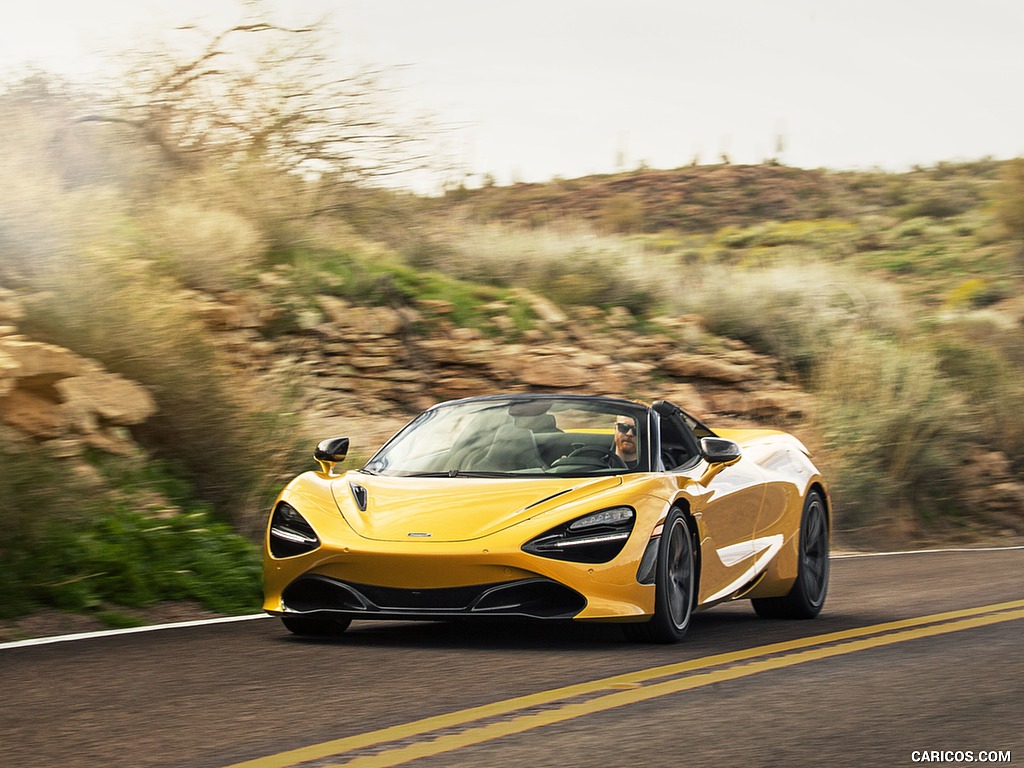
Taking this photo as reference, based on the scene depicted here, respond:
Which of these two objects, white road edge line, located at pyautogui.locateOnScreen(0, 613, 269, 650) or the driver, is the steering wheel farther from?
white road edge line, located at pyautogui.locateOnScreen(0, 613, 269, 650)

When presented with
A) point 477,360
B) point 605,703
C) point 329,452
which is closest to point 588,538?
point 605,703

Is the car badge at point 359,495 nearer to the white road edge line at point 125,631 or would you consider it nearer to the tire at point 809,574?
the white road edge line at point 125,631

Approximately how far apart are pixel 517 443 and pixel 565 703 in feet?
9.15

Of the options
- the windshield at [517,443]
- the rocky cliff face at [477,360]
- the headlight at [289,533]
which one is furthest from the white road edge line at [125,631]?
the rocky cliff face at [477,360]

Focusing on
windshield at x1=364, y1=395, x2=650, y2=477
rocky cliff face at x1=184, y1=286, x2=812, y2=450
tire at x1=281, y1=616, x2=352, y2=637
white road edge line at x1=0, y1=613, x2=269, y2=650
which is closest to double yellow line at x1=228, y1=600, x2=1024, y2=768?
windshield at x1=364, y1=395, x2=650, y2=477

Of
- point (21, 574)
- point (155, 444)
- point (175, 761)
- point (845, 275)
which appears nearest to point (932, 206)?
point (845, 275)

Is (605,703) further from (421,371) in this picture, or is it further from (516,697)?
(421,371)

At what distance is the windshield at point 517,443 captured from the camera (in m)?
8.47

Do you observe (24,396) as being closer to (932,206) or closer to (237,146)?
(237,146)

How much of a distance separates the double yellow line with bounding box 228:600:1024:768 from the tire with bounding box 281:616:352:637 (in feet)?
6.20

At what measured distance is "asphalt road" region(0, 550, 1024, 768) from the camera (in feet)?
17.2

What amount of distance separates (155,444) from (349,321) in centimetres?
704

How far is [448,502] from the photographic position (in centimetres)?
770

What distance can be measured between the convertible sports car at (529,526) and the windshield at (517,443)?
1 cm
